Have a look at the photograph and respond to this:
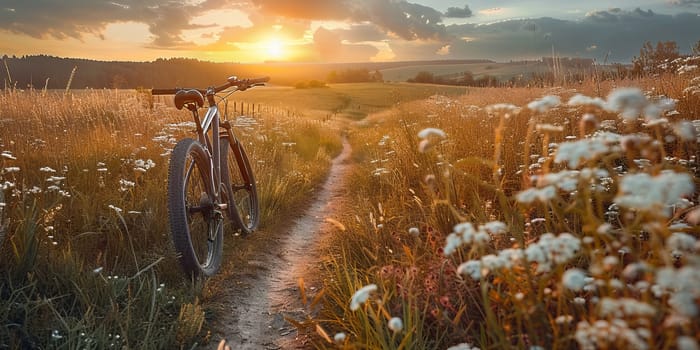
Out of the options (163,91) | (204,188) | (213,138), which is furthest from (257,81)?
(204,188)

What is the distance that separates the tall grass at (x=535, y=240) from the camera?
1.40 metres

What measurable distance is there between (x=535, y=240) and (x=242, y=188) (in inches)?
171

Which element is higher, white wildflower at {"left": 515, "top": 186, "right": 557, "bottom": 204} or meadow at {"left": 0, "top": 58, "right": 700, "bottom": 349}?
white wildflower at {"left": 515, "top": 186, "right": 557, "bottom": 204}

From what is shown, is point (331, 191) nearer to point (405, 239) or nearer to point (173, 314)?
point (405, 239)

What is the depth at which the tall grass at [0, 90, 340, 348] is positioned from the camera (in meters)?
3.61

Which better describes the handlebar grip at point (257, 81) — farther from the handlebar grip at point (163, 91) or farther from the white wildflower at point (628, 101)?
the white wildflower at point (628, 101)

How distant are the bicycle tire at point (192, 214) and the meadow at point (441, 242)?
9.6 inches

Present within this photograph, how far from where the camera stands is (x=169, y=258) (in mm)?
4805

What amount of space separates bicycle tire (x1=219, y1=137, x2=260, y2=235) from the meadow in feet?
1.03

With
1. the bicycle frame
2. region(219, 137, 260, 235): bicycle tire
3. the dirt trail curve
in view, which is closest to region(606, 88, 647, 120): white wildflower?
the dirt trail curve

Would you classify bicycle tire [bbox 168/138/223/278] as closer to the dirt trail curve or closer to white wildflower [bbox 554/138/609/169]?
the dirt trail curve

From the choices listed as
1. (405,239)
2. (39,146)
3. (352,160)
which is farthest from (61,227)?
(352,160)

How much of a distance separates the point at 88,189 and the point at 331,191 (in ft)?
16.6

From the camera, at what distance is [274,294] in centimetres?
498
